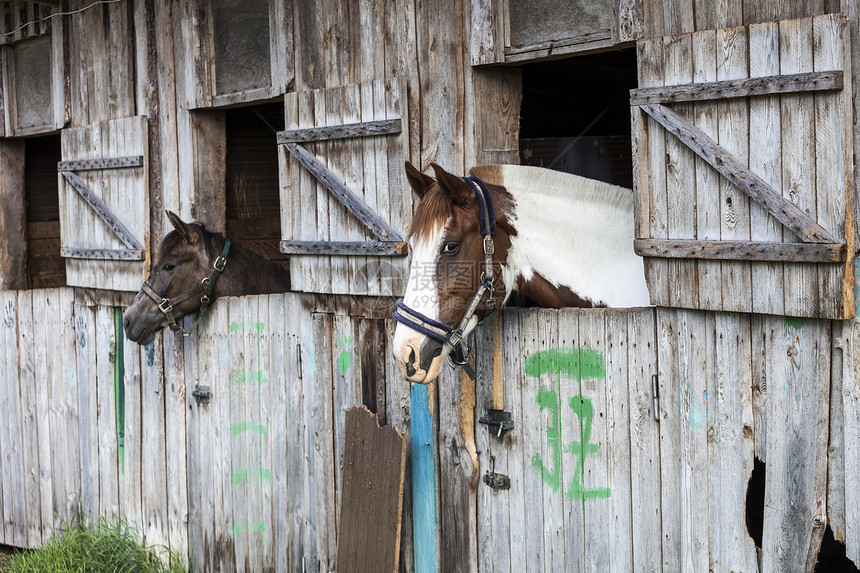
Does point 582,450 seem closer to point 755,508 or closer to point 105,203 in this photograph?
point 755,508

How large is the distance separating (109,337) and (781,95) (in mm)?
4651

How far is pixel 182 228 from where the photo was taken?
5.01 m

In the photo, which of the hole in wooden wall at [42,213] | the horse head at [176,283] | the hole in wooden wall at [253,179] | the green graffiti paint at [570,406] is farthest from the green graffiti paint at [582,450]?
the hole in wooden wall at [42,213]

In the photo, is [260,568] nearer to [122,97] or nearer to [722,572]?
[722,572]

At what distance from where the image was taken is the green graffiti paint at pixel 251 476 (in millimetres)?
4961

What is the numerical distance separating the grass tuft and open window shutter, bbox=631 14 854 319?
150 inches

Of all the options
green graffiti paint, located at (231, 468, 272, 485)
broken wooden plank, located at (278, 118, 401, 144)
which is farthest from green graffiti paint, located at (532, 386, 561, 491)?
green graffiti paint, located at (231, 468, 272, 485)

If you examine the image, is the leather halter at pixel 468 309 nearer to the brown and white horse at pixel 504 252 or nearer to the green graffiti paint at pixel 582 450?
the brown and white horse at pixel 504 252

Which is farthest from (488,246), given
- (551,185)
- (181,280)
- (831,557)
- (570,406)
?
(181,280)

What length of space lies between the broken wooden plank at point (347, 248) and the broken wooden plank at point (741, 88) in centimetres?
136

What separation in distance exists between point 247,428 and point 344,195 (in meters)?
1.60

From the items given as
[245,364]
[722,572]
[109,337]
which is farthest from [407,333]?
[109,337]

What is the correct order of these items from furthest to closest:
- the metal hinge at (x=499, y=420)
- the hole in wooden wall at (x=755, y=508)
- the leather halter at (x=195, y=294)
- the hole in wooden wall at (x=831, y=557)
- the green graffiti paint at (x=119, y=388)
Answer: the green graffiti paint at (x=119, y=388) → the leather halter at (x=195, y=294) → the metal hinge at (x=499, y=420) → the hole in wooden wall at (x=755, y=508) → the hole in wooden wall at (x=831, y=557)

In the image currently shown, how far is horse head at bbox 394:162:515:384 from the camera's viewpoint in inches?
130
